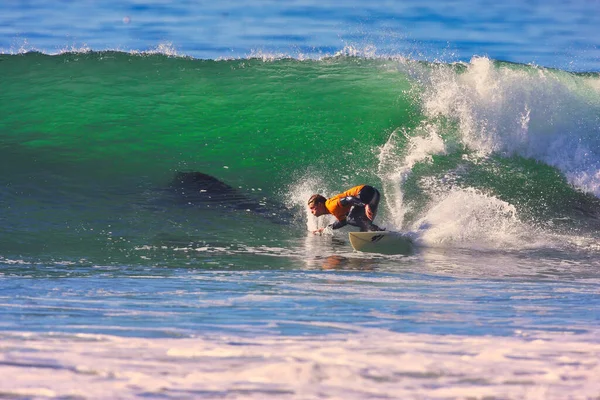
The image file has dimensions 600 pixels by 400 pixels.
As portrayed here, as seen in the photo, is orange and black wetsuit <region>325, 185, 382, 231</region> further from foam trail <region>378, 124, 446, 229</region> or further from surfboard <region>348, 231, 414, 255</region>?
foam trail <region>378, 124, 446, 229</region>

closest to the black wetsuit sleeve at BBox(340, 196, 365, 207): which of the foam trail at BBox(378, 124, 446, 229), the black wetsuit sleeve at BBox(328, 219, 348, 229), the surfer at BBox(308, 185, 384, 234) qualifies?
the surfer at BBox(308, 185, 384, 234)

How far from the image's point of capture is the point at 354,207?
9.41m

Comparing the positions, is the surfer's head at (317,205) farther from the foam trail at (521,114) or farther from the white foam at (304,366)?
the white foam at (304,366)

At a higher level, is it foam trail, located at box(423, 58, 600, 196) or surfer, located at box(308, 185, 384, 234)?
foam trail, located at box(423, 58, 600, 196)

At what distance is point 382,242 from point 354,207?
2.67 feet

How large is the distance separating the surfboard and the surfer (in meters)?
0.41

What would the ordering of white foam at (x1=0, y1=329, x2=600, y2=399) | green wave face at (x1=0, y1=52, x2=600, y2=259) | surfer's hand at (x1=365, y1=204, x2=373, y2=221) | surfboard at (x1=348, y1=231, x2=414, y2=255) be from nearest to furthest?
white foam at (x1=0, y1=329, x2=600, y2=399), surfboard at (x1=348, y1=231, x2=414, y2=255), surfer's hand at (x1=365, y1=204, x2=373, y2=221), green wave face at (x1=0, y1=52, x2=600, y2=259)

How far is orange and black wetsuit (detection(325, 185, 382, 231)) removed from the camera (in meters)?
9.23

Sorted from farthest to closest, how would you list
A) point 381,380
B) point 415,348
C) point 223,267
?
point 223,267, point 415,348, point 381,380

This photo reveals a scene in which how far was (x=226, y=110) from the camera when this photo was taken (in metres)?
14.9

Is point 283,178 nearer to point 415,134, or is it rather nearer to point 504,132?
point 415,134

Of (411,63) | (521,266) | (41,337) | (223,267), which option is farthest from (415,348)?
(411,63)

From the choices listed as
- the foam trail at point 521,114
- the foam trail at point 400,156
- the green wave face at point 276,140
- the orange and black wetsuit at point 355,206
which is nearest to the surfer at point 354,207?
the orange and black wetsuit at point 355,206

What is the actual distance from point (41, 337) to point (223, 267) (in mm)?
3257
